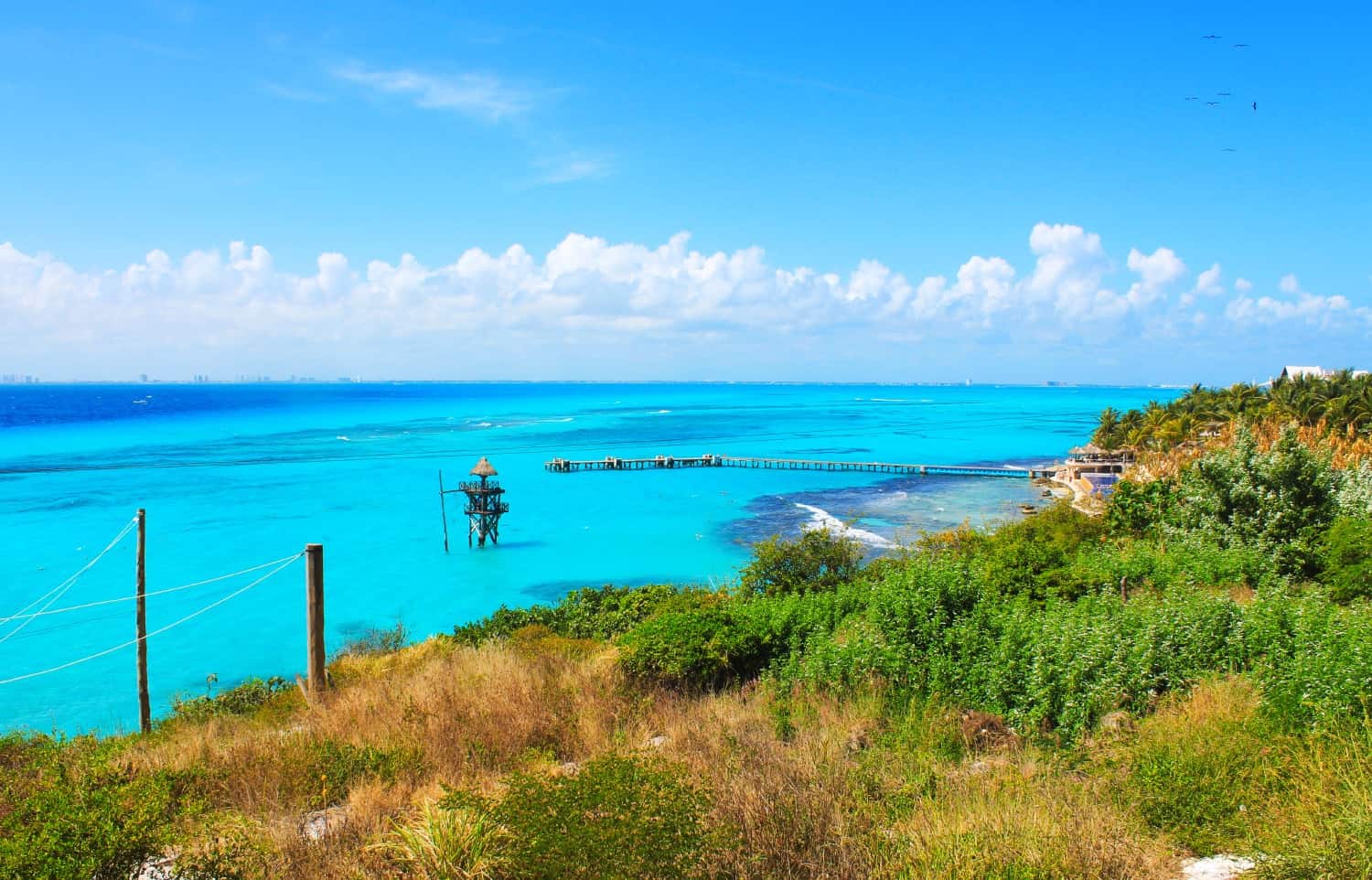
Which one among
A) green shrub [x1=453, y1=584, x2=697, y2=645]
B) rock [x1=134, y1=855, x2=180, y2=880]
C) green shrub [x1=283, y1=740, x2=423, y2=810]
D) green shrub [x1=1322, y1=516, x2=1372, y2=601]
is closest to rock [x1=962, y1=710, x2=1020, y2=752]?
green shrub [x1=283, y1=740, x2=423, y2=810]

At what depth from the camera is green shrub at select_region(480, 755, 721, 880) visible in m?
4.12

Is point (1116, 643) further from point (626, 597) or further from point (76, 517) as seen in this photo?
point (76, 517)

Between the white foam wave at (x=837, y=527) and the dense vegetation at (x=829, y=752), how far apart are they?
22115 mm

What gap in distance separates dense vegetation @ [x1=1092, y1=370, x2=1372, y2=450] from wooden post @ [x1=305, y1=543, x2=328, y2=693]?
35347 millimetres

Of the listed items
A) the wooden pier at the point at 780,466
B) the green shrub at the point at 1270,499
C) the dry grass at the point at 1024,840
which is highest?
the green shrub at the point at 1270,499

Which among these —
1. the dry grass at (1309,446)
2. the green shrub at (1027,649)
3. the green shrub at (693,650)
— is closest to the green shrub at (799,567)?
the green shrub at (693,650)

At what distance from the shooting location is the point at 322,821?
5.85 meters

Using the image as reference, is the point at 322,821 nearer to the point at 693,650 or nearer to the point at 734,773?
the point at 734,773

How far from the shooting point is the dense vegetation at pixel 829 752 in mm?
4414

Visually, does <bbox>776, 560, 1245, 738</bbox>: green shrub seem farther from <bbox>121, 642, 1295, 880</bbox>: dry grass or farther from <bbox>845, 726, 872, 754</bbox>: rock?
<bbox>845, 726, 872, 754</bbox>: rock

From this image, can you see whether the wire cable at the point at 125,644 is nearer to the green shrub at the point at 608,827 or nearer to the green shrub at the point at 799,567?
the green shrub at the point at 799,567

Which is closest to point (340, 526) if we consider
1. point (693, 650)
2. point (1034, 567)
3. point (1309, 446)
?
point (693, 650)

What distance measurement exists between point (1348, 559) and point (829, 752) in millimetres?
10370

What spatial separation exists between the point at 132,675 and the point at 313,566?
51.2ft
